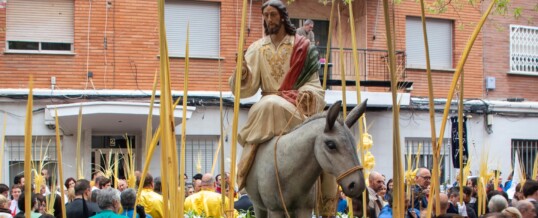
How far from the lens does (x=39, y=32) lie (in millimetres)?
18797

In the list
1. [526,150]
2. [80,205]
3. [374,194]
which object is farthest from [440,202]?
[526,150]

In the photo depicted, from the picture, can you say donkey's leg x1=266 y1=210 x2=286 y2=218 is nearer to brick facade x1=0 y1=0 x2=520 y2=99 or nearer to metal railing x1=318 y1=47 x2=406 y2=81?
brick facade x1=0 y1=0 x2=520 y2=99

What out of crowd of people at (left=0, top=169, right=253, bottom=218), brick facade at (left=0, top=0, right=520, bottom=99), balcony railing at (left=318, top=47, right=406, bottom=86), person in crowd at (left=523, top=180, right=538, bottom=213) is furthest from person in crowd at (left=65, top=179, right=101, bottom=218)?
balcony railing at (left=318, top=47, right=406, bottom=86)

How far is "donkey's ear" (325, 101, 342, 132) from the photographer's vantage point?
485cm

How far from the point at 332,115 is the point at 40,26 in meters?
14.9

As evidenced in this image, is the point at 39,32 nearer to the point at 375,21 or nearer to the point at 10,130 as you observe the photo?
the point at 10,130

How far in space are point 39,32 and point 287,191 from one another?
14.5 metres

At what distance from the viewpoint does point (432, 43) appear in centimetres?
2280

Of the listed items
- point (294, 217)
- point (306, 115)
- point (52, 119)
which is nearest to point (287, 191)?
point (294, 217)

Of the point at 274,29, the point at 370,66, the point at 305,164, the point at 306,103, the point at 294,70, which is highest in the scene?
the point at 370,66

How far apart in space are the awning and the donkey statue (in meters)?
11.0

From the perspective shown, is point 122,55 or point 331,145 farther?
point 122,55

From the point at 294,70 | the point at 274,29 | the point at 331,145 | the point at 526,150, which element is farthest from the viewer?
the point at 526,150

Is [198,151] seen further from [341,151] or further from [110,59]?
[341,151]
